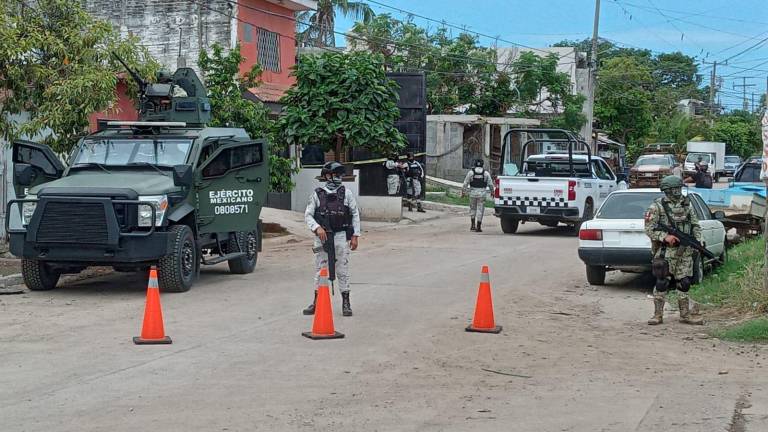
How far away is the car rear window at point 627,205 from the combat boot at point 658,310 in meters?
3.52

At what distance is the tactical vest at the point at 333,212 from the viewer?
1205 centimetres

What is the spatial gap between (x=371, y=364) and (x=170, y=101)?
9022 mm

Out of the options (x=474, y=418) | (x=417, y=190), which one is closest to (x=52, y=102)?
(x=474, y=418)

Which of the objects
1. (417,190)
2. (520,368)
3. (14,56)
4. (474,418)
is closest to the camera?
(474,418)

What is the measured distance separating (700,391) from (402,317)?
4441 millimetres

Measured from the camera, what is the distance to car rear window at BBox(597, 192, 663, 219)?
15.6 metres

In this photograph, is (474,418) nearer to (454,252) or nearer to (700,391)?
(700,391)

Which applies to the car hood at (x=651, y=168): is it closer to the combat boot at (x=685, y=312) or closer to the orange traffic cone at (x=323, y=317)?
the combat boot at (x=685, y=312)

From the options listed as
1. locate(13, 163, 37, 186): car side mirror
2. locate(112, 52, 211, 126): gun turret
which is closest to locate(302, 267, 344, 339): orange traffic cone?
locate(13, 163, 37, 186): car side mirror

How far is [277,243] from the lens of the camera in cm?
Result: 2247

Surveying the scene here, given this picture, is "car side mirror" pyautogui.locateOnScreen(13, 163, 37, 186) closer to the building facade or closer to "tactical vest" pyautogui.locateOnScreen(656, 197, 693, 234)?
"tactical vest" pyautogui.locateOnScreen(656, 197, 693, 234)

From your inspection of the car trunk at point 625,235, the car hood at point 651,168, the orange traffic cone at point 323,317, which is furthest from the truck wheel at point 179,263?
the car hood at point 651,168

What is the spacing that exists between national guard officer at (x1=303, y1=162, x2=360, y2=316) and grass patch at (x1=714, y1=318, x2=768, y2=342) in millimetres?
4222

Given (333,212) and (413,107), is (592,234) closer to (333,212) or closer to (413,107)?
(333,212)
